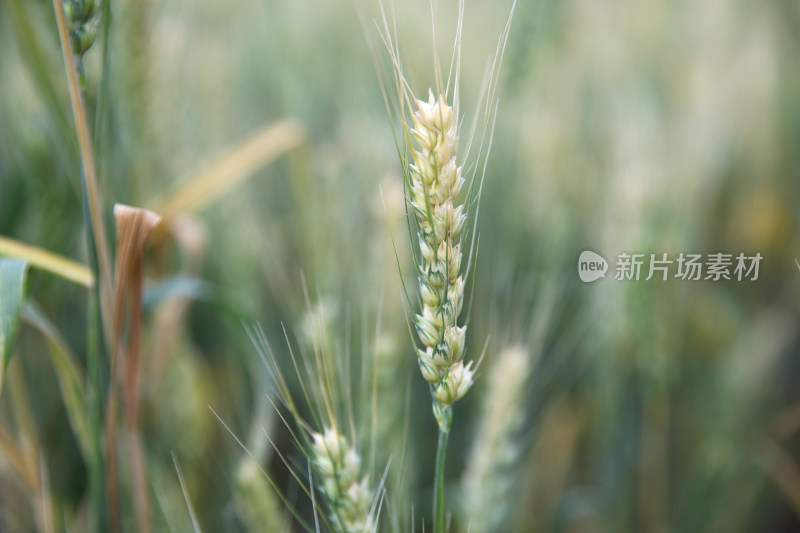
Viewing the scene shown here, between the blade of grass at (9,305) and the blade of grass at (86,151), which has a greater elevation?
the blade of grass at (86,151)

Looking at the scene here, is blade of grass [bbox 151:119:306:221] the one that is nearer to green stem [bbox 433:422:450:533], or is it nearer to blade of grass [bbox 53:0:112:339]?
blade of grass [bbox 53:0:112:339]

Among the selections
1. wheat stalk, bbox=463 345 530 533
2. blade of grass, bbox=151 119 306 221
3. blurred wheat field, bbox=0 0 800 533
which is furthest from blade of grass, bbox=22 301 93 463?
wheat stalk, bbox=463 345 530 533

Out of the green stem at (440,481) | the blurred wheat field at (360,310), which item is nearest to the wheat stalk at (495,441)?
the blurred wheat field at (360,310)

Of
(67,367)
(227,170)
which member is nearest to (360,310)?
(227,170)

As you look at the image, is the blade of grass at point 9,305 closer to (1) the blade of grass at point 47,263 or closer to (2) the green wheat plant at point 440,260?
(1) the blade of grass at point 47,263

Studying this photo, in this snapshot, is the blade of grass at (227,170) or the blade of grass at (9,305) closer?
the blade of grass at (9,305)

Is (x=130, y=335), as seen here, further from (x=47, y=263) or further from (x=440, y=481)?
(x=440, y=481)

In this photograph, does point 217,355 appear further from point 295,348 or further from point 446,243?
point 446,243

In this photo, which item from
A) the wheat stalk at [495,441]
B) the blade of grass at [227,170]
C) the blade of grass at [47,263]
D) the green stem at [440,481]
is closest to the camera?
the green stem at [440,481]
